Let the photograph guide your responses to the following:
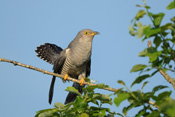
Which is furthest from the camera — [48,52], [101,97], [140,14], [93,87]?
[48,52]

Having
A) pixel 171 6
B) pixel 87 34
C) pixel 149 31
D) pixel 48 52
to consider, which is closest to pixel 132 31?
pixel 149 31

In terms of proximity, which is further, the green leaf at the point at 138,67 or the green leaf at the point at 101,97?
the green leaf at the point at 101,97

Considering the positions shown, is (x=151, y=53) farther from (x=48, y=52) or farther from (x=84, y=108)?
(x=48, y=52)

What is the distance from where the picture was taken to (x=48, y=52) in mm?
7512

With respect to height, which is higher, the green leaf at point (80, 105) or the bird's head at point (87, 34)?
the bird's head at point (87, 34)

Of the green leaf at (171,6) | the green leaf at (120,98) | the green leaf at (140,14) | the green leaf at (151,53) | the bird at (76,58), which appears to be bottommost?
the green leaf at (120,98)

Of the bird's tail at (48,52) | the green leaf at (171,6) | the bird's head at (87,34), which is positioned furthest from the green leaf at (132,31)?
the bird's tail at (48,52)

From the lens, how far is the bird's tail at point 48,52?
24.5 ft

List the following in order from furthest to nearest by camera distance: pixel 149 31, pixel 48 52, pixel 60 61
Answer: pixel 48 52 → pixel 60 61 → pixel 149 31

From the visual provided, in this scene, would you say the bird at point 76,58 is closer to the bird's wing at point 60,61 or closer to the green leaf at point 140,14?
the bird's wing at point 60,61

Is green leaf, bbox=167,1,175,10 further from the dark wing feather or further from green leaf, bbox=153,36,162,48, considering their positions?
the dark wing feather

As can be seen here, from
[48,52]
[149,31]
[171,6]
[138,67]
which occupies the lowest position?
[138,67]

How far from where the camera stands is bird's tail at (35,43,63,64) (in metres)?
7.46

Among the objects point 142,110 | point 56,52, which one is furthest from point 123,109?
point 56,52
